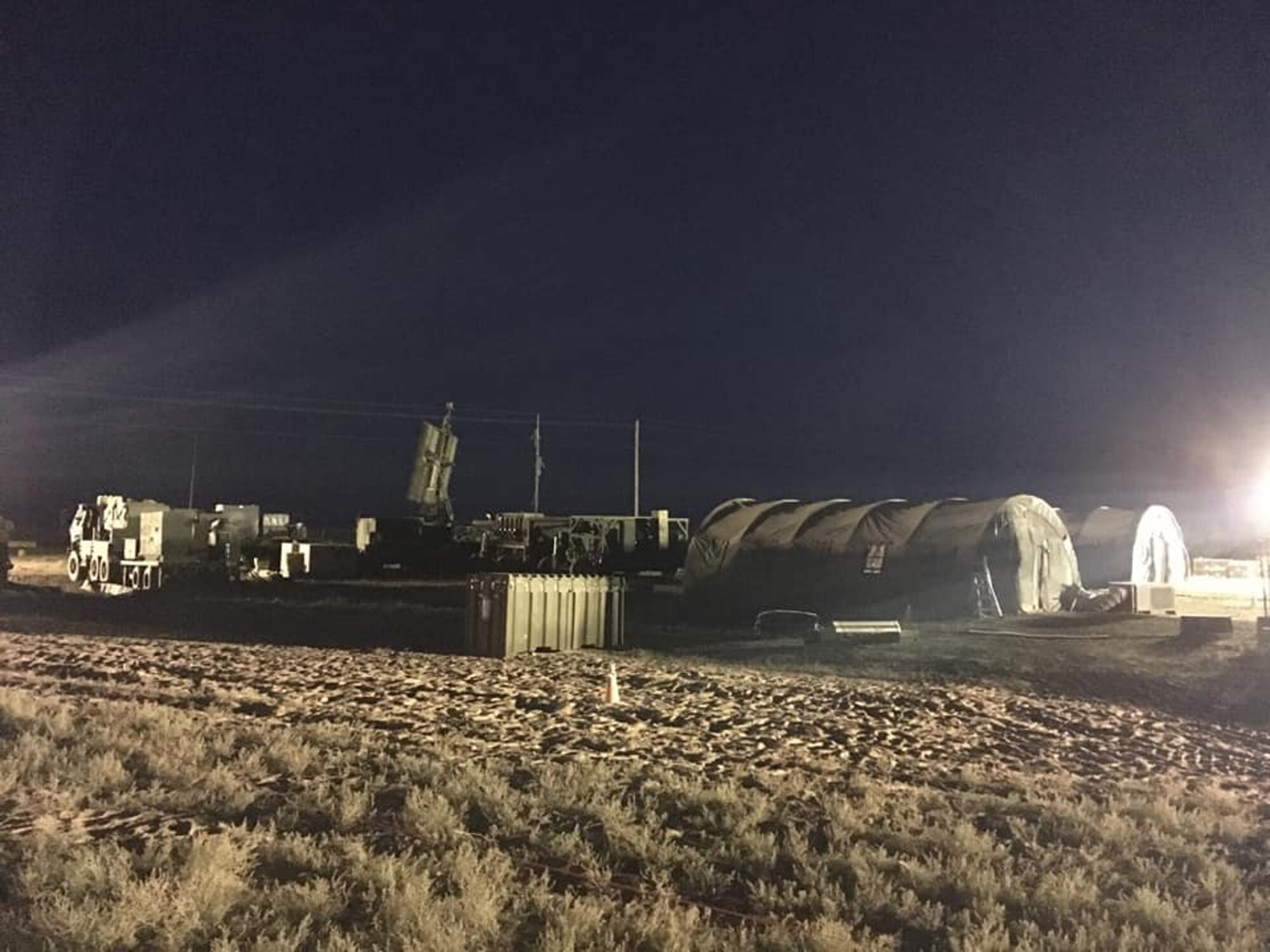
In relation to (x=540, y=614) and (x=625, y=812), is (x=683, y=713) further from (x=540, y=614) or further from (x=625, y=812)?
(x=540, y=614)

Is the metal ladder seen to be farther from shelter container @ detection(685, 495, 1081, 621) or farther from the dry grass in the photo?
the dry grass

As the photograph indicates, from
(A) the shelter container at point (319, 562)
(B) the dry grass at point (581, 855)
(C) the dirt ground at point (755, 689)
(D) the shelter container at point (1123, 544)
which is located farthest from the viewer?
(A) the shelter container at point (319, 562)

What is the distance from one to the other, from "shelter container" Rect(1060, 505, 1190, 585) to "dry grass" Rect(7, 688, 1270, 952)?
25184mm

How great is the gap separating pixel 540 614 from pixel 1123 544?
2085cm

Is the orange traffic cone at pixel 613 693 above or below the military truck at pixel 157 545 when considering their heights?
below

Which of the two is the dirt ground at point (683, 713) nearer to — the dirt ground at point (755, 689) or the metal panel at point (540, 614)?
the dirt ground at point (755, 689)

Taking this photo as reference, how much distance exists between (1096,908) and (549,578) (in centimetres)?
1597

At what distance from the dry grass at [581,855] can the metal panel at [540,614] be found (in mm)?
9688

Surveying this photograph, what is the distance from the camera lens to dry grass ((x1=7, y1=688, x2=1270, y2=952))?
21.4 feet

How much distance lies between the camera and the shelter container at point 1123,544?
3484 centimetres

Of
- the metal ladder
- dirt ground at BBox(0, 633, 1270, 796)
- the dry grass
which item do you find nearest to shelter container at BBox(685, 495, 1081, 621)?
the metal ladder

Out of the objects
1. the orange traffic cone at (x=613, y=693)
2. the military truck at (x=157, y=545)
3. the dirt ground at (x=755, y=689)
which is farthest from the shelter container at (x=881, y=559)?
the military truck at (x=157, y=545)

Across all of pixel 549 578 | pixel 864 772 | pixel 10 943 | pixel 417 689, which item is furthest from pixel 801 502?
pixel 10 943

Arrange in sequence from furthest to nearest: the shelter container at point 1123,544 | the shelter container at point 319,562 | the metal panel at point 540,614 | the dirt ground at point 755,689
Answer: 1. the shelter container at point 319,562
2. the shelter container at point 1123,544
3. the metal panel at point 540,614
4. the dirt ground at point 755,689
